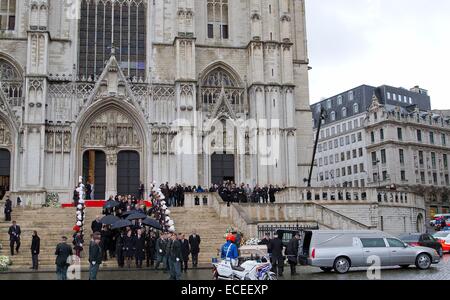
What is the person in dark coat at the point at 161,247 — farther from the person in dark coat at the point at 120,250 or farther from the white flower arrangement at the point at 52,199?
the white flower arrangement at the point at 52,199

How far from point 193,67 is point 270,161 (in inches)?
327

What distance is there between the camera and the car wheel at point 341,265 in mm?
20250

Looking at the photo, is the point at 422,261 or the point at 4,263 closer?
the point at 422,261

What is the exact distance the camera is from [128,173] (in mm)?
40688

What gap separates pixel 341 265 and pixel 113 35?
1091 inches

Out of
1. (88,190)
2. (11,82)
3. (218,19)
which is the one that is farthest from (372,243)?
(11,82)

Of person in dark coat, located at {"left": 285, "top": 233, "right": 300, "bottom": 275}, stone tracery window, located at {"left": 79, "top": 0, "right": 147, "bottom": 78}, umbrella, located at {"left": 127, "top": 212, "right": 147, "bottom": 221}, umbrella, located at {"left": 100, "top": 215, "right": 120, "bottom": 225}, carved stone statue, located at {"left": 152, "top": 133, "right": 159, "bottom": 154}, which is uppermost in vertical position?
stone tracery window, located at {"left": 79, "top": 0, "right": 147, "bottom": 78}

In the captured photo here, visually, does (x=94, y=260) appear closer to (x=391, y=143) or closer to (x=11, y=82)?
(x=11, y=82)

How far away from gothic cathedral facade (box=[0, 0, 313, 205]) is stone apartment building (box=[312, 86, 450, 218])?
34411 millimetres

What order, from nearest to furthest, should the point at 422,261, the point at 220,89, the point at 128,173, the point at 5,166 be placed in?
the point at 422,261 < the point at 5,166 < the point at 128,173 < the point at 220,89

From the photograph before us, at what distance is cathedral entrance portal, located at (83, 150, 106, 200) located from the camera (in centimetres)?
3997

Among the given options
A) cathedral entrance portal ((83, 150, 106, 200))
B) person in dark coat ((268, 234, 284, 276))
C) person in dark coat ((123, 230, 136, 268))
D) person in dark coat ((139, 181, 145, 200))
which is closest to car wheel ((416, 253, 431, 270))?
person in dark coat ((268, 234, 284, 276))

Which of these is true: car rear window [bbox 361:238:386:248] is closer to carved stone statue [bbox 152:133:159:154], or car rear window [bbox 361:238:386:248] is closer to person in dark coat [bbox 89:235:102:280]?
person in dark coat [bbox 89:235:102:280]

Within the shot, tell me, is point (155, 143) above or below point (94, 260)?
above
